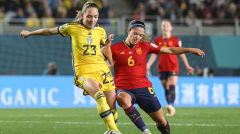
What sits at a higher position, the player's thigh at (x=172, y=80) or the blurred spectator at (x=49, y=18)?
the blurred spectator at (x=49, y=18)

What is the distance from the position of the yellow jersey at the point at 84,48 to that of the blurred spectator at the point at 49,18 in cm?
1270

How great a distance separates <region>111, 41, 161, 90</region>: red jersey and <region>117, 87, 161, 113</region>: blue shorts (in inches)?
3.1

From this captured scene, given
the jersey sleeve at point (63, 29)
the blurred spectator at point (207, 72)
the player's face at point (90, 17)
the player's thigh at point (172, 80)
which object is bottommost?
the blurred spectator at point (207, 72)

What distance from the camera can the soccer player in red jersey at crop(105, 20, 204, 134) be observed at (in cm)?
630

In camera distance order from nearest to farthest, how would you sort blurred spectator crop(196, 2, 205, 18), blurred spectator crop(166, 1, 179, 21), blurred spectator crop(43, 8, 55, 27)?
blurred spectator crop(43, 8, 55, 27) < blurred spectator crop(166, 1, 179, 21) < blurred spectator crop(196, 2, 205, 18)

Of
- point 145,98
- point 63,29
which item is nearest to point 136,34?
point 145,98

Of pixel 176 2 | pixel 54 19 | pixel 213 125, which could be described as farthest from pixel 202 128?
pixel 176 2

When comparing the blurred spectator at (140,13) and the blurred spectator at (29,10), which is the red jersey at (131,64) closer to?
the blurred spectator at (140,13)

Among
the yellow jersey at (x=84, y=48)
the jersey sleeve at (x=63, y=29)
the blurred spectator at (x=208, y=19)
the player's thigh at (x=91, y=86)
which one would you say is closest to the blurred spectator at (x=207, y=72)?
the blurred spectator at (x=208, y=19)

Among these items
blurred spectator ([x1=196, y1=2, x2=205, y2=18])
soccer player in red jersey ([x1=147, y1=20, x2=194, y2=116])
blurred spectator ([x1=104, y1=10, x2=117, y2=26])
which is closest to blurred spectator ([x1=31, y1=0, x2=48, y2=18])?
blurred spectator ([x1=104, y1=10, x2=117, y2=26])

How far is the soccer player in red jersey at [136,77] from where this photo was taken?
20.7ft

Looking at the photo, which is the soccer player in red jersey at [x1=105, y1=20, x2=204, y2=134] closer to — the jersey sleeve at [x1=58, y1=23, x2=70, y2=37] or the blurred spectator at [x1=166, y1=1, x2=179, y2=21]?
the jersey sleeve at [x1=58, y1=23, x2=70, y2=37]

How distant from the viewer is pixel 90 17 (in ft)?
20.6

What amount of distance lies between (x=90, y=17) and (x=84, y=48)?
0.45 m
